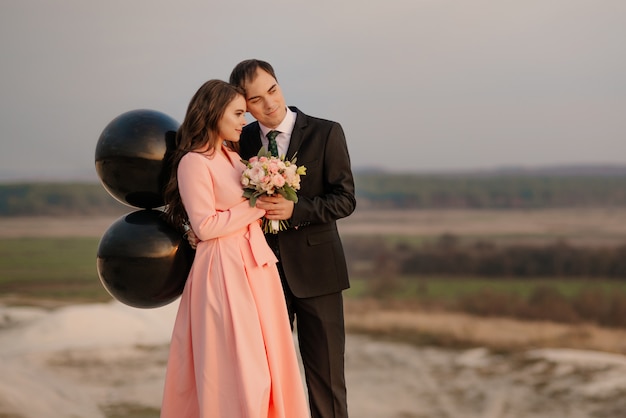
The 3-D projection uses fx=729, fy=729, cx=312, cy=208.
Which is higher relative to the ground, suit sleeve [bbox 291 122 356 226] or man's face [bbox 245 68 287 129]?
man's face [bbox 245 68 287 129]

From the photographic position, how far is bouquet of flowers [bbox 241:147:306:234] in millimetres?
3295

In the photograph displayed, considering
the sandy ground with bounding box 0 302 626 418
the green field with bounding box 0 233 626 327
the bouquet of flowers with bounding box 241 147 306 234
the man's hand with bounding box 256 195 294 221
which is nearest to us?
the bouquet of flowers with bounding box 241 147 306 234

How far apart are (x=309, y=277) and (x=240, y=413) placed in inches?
29.4

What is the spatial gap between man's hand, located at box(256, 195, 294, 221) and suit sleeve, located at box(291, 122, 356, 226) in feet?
0.31

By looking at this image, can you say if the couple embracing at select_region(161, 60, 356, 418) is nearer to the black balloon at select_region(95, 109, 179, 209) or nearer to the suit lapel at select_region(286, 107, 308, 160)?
the suit lapel at select_region(286, 107, 308, 160)

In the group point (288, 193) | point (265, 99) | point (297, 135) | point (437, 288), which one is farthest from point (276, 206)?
point (437, 288)

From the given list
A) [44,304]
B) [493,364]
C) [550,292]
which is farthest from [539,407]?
[44,304]

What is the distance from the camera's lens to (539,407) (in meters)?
8.50

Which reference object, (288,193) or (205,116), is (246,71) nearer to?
(205,116)

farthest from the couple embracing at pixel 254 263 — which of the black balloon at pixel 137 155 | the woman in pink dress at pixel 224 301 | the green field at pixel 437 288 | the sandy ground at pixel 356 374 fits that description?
the green field at pixel 437 288

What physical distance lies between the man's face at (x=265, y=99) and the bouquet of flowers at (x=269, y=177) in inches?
10.0

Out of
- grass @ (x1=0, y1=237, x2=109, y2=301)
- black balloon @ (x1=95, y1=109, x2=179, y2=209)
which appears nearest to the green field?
grass @ (x1=0, y1=237, x2=109, y2=301)

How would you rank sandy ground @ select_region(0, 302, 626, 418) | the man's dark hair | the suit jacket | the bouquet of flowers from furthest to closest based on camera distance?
sandy ground @ select_region(0, 302, 626, 418) < the suit jacket < the man's dark hair < the bouquet of flowers

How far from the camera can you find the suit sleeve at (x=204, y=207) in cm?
333
